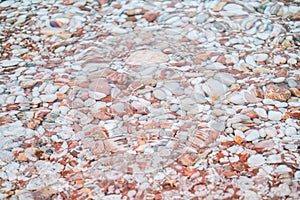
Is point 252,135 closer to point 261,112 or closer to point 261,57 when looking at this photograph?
point 261,112

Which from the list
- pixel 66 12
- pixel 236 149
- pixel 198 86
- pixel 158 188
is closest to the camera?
pixel 158 188

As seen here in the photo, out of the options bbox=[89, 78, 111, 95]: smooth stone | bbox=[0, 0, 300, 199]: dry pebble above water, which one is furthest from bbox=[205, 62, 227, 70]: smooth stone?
bbox=[89, 78, 111, 95]: smooth stone

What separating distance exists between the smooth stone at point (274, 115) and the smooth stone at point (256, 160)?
0.19 metres

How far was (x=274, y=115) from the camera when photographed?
5.41 feet

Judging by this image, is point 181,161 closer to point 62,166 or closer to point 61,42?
point 62,166

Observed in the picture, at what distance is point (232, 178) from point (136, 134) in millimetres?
365

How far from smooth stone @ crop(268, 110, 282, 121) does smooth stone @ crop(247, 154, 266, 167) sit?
0.19 m

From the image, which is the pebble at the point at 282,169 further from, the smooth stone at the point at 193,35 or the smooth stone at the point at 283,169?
the smooth stone at the point at 193,35

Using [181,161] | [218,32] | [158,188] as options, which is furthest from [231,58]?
[158,188]

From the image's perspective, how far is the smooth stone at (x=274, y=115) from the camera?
1.64 metres

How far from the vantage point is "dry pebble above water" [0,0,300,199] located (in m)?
1.45

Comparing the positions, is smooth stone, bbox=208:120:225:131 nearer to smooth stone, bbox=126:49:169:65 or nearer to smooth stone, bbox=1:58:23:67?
smooth stone, bbox=126:49:169:65

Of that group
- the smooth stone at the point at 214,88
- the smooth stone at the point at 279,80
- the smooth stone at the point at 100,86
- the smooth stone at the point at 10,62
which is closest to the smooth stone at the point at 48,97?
the smooth stone at the point at 100,86

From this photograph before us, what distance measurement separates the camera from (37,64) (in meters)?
1.92
